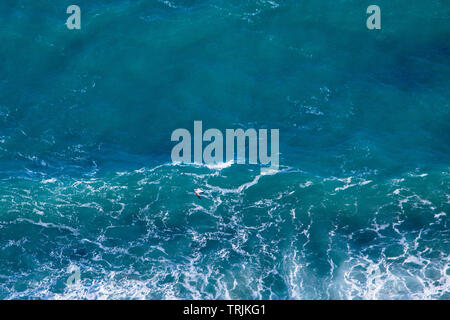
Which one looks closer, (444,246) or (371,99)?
(444,246)

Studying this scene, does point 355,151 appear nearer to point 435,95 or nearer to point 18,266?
point 435,95

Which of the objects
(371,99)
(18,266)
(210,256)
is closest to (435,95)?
(371,99)

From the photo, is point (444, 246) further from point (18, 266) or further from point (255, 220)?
point (18, 266)
